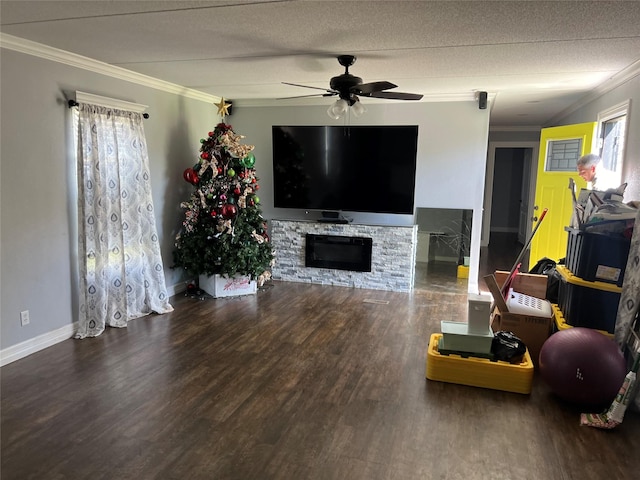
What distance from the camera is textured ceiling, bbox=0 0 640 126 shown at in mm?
2451

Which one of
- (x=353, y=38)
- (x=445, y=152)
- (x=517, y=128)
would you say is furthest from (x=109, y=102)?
(x=517, y=128)

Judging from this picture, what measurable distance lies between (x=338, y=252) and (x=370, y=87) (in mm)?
2705

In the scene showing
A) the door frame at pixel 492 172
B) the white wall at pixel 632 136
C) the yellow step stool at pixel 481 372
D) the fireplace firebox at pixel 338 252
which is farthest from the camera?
the door frame at pixel 492 172

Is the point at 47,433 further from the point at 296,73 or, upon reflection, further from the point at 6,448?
the point at 296,73

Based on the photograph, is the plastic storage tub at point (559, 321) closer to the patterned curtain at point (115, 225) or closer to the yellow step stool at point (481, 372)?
the yellow step stool at point (481, 372)

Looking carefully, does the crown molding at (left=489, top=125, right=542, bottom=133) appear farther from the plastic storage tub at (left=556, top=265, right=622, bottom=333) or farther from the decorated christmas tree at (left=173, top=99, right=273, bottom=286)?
the plastic storage tub at (left=556, top=265, right=622, bottom=333)

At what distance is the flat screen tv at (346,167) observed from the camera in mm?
5344

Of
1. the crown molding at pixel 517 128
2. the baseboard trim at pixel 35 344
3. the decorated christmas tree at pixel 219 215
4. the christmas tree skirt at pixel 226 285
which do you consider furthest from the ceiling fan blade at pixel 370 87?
the crown molding at pixel 517 128

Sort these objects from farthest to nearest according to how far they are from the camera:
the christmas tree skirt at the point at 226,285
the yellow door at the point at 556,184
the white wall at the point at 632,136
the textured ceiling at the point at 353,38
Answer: the yellow door at the point at 556,184 → the christmas tree skirt at the point at 226,285 → the white wall at the point at 632,136 → the textured ceiling at the point at 353,38

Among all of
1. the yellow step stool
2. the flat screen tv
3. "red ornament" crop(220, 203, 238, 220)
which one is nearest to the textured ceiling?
the flat screen tv

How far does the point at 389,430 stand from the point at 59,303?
289cm

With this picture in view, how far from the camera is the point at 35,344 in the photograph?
138 inches

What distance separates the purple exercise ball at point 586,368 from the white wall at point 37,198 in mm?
3778

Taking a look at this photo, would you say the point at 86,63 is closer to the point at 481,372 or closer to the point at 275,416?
the point at 275,416
